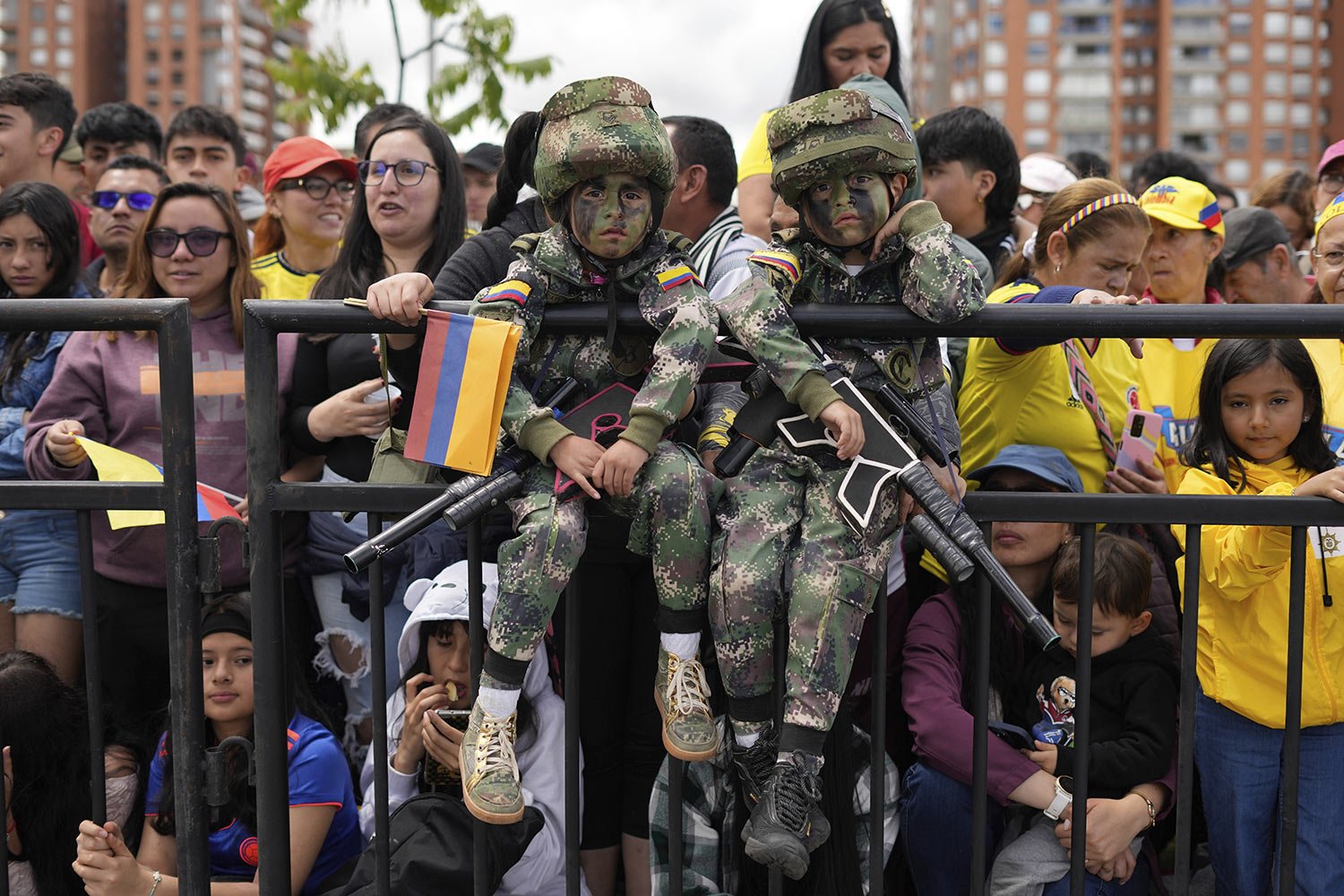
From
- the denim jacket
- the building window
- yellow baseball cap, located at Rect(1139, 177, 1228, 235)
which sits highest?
the building window

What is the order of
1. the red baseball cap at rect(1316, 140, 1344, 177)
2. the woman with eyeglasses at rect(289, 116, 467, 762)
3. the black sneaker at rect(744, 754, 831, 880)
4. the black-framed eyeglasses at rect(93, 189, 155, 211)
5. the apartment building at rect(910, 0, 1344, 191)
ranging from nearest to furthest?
the black sneaker at rect(744, 754, 831, 880)
the woman with eyeglasses at rect(289, 116, 467, 762)
the red baseball cap at rect(1316, 140, 1344, 177)
the black-framed eyeglasses at rect(93, 189, 155, 211)
the apartment building at rect(910, 0, 1344, 191)

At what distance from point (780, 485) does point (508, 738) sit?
2.51ft

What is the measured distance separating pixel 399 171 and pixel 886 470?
221 centimetres

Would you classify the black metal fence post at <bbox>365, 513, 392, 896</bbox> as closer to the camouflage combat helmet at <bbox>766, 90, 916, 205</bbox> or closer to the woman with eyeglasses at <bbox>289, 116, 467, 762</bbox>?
the woman with eyeglasses at <bbox>289, 116, 467, 762</bbox>

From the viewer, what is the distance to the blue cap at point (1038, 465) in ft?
11.0

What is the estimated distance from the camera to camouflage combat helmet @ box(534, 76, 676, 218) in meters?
2.76

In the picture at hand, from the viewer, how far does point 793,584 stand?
2674 mm

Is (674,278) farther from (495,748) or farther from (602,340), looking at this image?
(495,748)

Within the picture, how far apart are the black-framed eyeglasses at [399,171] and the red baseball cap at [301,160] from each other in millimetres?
884

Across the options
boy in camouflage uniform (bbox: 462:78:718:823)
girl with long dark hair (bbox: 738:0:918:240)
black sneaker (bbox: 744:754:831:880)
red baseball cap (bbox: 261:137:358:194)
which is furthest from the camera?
red baseball cap (bbox: 261:137:358:194)

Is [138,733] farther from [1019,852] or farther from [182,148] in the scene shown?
[182,148]

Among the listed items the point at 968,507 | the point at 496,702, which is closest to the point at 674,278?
the point at 968,507

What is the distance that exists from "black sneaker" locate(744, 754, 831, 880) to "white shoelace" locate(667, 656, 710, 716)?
8.0 inches

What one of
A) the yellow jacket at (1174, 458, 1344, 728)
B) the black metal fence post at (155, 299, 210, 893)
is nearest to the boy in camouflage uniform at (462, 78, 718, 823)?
the black metal fence post at (155, 299, 210, 893)
